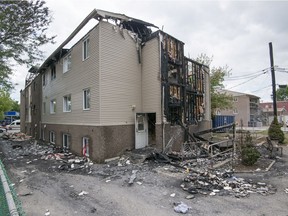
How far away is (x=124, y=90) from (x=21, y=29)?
25.9ft

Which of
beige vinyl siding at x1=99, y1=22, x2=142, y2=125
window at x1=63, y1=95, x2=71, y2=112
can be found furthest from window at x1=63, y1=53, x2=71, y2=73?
beige vinyl siding at x1=99, y1=22, x2=142, y2=125

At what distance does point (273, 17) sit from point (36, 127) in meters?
23.4

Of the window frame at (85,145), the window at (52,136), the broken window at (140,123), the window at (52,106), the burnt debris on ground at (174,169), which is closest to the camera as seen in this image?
the burnt debris on ground at (174,169)

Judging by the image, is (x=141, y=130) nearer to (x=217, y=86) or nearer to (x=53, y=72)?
(x=53, y=72)

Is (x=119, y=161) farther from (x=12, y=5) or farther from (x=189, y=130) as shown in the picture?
(x=12, y=5)

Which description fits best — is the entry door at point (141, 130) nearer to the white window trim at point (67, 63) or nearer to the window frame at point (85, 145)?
the window frame at point (85, 145)

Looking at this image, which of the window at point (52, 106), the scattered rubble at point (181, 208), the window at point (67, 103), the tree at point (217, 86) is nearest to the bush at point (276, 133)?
the tree at point (217, 86)

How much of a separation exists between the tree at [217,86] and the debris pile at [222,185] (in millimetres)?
19284

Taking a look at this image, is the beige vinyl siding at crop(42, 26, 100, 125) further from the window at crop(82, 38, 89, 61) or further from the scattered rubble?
the scattered rubble

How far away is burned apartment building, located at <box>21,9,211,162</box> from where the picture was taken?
10.3 m

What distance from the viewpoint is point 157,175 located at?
7.91 metres

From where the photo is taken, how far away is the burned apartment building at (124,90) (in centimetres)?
1034

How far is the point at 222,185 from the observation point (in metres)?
6.66

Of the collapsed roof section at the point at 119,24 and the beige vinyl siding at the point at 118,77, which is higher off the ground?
the collapsed roof section at the point at 119,24
